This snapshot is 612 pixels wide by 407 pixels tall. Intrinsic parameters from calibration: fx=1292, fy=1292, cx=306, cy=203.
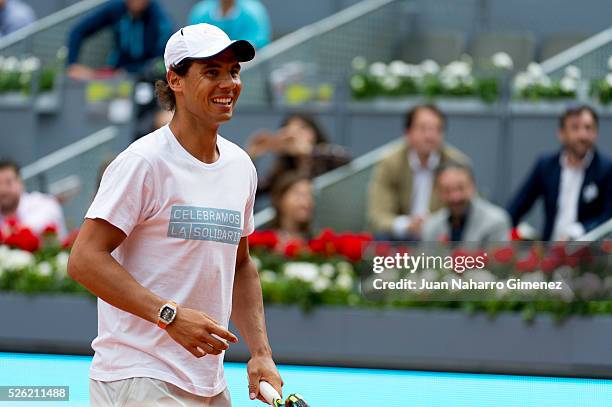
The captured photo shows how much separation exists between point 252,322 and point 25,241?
5.31 m

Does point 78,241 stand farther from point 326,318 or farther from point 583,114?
point 583,114

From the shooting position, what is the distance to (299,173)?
9258mm

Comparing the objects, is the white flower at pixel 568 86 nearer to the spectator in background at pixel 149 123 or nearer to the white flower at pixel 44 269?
the spectator in background at pixel 149 123

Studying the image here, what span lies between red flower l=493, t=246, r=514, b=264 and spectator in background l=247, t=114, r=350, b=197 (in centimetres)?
189

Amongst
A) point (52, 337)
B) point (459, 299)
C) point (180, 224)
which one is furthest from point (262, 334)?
point (52, 337)

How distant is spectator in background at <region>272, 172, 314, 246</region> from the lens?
28.9ft

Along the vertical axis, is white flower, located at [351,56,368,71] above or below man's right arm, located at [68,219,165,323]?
above

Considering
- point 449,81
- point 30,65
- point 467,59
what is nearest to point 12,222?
point 30,65

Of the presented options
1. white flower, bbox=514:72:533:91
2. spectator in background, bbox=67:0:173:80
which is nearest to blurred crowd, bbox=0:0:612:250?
white flower, bbox=514:72:533:91

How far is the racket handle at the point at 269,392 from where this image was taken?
3.51m

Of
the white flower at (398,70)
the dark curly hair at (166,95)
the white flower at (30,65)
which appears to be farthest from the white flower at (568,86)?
the dark curly hair at (166,95)

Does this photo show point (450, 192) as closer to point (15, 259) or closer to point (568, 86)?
point (568, 86)

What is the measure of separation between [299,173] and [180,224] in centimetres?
582

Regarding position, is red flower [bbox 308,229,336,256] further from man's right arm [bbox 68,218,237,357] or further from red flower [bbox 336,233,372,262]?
man's right arm [bbox 68,218,237,357]
